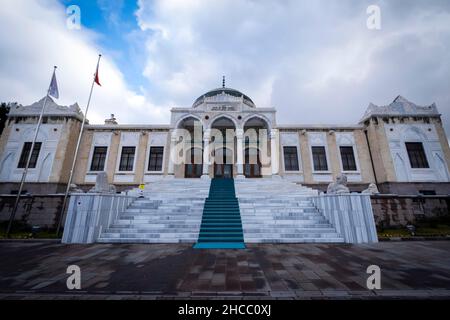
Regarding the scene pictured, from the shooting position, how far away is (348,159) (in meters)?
17.7

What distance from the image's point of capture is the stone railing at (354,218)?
756cm

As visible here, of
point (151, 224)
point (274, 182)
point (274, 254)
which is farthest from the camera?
point (274, 182)

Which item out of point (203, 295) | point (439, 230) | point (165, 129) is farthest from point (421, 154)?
point (165, 129)

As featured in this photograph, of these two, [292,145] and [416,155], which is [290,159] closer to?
[292,145]

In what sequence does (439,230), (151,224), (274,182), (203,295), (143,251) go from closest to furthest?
(203,295) → (143,251) → (151,224) → (439,230) → (274,182)

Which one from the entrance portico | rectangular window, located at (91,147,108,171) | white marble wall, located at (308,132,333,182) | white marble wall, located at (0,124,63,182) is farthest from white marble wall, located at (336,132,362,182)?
white marble wall, located at (0,124,63,182)

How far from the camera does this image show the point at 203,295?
316cm

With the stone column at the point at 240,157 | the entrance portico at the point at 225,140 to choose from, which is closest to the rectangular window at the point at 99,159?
the entrance portico at the point at 225,140

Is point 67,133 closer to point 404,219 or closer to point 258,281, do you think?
point 258,281

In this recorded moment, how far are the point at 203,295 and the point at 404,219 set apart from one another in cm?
1262

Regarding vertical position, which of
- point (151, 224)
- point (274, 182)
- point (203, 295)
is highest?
point (274, 182)

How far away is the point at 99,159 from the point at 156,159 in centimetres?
533

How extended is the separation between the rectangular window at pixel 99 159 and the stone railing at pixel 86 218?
37.4 feet

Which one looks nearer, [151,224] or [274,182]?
[151,224]
